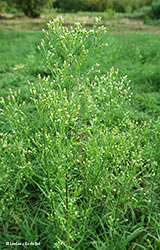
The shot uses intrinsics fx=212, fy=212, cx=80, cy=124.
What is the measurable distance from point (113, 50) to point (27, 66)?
2.99m

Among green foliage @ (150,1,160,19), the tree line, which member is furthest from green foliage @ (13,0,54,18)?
green foliage @ (150,1,160,19)

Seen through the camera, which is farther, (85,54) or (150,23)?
(150,23)

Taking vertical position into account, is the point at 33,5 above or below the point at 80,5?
below

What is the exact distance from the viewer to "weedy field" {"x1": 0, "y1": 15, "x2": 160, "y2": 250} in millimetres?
1954

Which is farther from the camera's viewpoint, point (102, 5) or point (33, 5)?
point (102, 5)

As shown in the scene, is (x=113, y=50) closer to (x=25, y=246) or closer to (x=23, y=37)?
(x=23, y=37)

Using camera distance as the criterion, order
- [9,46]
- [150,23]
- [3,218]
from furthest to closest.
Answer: [150,23]
[9,46]
[3,218]

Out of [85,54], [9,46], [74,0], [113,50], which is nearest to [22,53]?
[9,46]

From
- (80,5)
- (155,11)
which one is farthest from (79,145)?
(80,5)

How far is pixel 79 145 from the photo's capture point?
10.7ft

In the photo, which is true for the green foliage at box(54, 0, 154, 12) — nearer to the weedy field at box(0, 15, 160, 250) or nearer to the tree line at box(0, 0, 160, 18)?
the tree line at box(0, 0, 160, 18)

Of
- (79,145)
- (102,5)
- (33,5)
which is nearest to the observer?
(79,145)

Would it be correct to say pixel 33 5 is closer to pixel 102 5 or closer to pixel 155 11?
pixel 102 5

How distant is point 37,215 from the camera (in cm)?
240
